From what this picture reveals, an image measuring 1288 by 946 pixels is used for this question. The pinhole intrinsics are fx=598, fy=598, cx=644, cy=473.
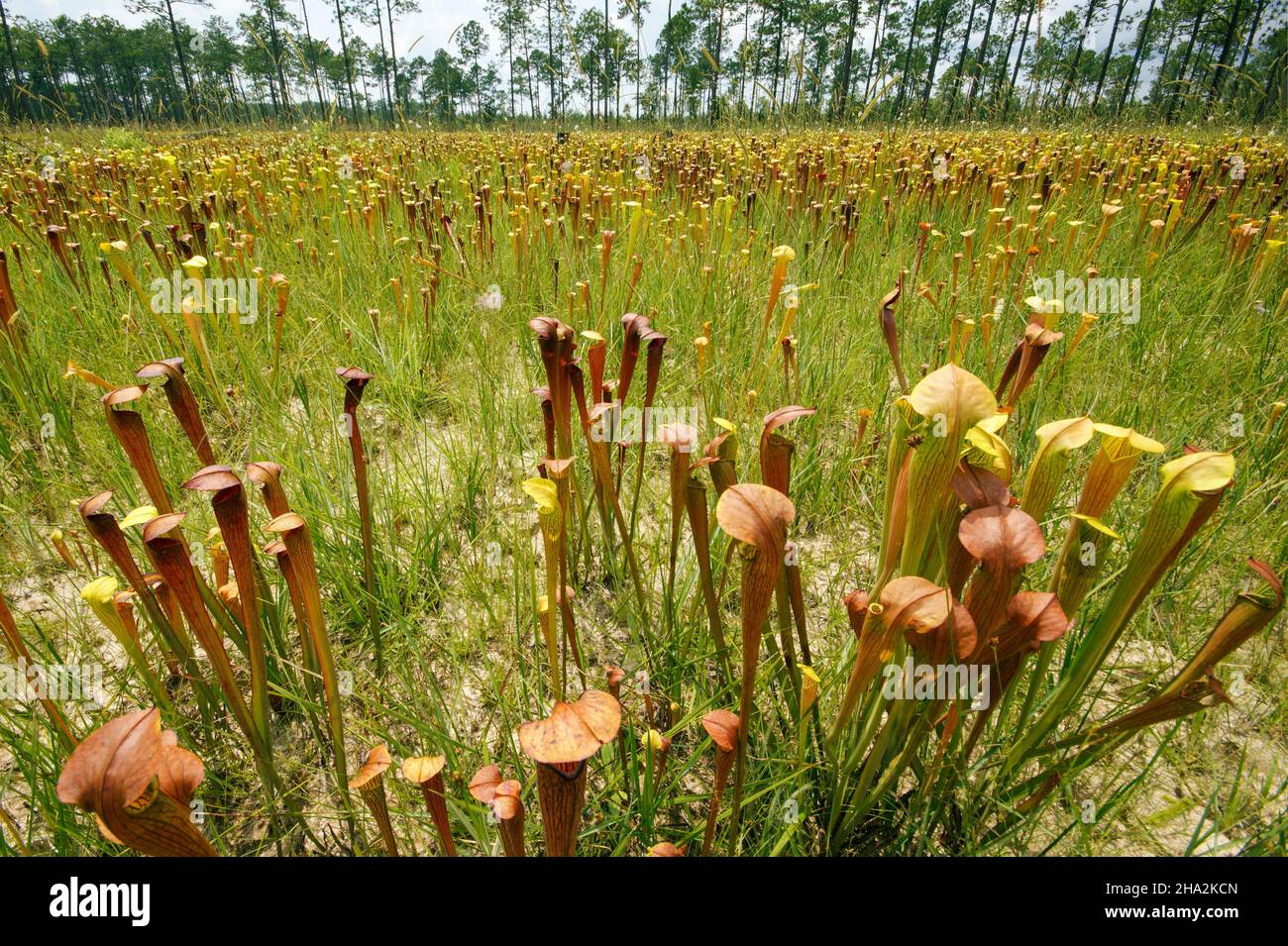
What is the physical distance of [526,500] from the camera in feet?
6.97

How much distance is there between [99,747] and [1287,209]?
7137mm

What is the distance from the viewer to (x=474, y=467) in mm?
2016

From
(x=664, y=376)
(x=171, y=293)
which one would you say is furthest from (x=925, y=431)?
(x=171, y=293)

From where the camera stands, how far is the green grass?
1201 mm

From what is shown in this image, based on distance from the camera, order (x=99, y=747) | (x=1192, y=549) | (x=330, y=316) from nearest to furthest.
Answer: (x=99, y=747), (x=1192, y=549), (x=330, y=316)

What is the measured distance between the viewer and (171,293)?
3305 mm

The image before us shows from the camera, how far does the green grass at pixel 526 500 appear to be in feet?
3.94

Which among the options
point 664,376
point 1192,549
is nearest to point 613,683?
point 1192,549

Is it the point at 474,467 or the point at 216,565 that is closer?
the point at 216,565

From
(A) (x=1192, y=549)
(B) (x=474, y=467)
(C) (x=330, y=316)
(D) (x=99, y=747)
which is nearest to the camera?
(D) (x=99, y=747)

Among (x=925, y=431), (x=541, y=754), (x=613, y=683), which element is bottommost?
(x=613, y=683)
